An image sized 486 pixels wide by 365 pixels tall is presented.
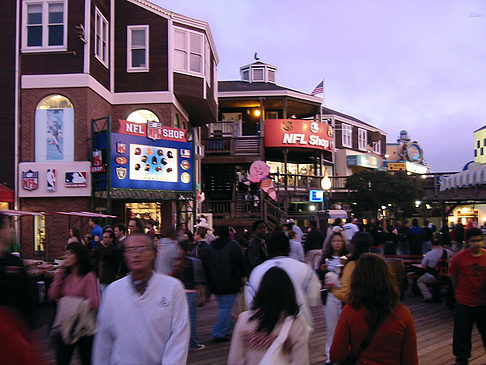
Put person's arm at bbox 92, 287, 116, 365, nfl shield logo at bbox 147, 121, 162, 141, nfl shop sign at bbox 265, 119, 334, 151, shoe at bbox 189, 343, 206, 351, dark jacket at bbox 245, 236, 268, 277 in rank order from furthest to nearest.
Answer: nfl shop sign at bbox 265, 119, 334, 151 < nfl shield logo at bbox 147, 121, 162, 141 < dark jacket at bbox 245, 236, 268, 277 < shoe at bbox 189, 343, 206, 351 < person's arm at bbox 92, 287, 116, 365

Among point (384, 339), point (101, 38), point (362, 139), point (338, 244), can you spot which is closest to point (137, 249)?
point (384, 339)

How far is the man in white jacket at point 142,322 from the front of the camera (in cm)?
330

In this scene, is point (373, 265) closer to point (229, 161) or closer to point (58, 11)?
point (58, 11)

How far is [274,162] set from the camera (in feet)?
128

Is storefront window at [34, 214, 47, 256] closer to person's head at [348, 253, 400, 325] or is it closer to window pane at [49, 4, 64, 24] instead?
window pane at [49, 4, 64, 24]

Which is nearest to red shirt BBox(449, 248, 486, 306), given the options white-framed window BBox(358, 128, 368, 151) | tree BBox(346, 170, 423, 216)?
tree BBox(346, 170, 423, 216)

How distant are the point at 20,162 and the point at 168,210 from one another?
6.36 m

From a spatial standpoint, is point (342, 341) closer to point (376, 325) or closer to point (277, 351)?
point (376, 325)

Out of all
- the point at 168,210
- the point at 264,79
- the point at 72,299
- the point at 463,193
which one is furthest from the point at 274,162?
the point at 72,299

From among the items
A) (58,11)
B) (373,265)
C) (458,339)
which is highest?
(58,11)

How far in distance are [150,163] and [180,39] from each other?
623 centimetres

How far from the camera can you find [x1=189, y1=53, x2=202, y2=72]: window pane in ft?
76.4

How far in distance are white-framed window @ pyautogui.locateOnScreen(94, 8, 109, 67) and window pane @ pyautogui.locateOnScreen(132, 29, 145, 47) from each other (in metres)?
1.25

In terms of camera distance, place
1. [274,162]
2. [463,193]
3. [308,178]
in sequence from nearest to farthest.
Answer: [463,193]
[308,178]
[274,162]
